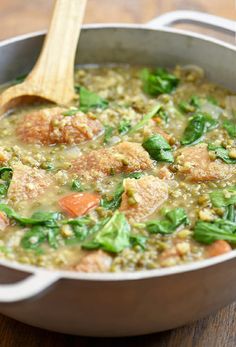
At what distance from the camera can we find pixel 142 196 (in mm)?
3961

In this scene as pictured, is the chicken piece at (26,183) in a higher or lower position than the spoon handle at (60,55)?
lower

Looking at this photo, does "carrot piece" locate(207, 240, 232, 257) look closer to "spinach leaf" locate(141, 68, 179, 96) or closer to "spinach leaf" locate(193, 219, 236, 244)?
"spinach leaf" locate(193, 219, 236, 244)

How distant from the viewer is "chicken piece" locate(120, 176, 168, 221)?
390 centimetres

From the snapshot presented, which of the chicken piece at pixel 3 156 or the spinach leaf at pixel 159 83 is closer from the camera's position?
the chicken piece at pixel 3 156

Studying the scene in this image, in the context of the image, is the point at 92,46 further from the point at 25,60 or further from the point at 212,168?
the point at 212,168

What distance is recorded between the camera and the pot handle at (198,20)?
4.96 metres

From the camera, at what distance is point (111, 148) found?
446 cm

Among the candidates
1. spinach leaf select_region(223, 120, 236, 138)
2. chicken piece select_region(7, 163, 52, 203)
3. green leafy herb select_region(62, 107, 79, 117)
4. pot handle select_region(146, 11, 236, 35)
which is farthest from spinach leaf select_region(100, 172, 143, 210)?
pot handle select_region(146, 11, 236, 35)

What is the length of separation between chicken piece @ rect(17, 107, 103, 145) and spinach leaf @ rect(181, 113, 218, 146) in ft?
2.16

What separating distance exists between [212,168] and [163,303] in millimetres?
1348

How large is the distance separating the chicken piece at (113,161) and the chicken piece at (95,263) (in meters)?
0.81

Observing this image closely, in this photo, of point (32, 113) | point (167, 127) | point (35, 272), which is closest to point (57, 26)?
point (32, 113)

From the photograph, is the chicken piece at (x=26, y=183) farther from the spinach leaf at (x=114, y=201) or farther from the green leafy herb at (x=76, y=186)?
the spinach leaf at (x=114, y=201)

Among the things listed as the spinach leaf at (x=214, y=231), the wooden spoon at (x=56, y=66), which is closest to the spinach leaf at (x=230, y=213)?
the spinach leaf at (x=214, y=231)
